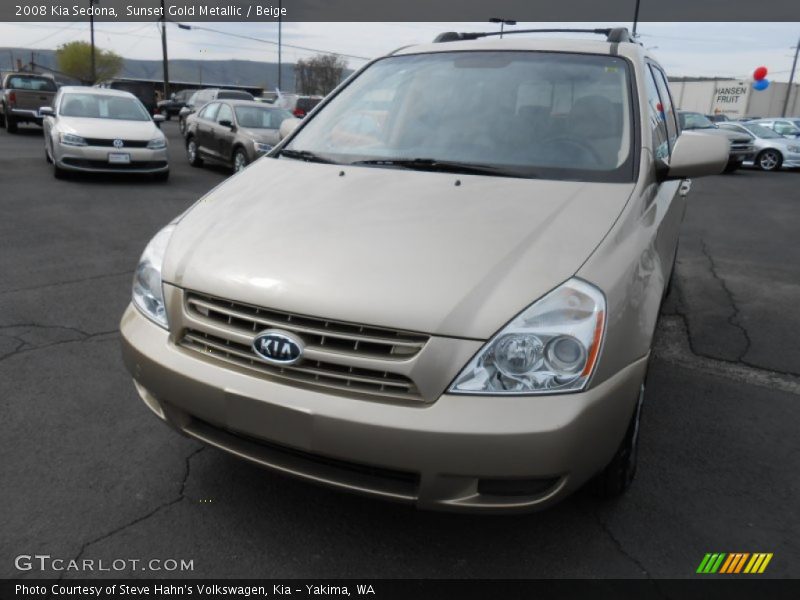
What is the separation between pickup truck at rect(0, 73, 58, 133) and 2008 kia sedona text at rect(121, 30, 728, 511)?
21.2 m

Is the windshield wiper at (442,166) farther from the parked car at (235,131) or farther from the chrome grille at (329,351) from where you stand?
the parked car at (235,131)

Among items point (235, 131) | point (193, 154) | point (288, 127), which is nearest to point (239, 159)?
point (235, 131)

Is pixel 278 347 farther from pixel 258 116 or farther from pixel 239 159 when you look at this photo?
pixel 258 116

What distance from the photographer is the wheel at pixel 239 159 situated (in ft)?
39.7

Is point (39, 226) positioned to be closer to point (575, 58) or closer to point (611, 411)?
point (575, 58)

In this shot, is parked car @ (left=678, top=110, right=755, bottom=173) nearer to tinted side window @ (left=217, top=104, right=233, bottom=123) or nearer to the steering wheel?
tinted side window @ (left=217, top=104, right=233, bottom=123)

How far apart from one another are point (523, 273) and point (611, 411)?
515 millimetres

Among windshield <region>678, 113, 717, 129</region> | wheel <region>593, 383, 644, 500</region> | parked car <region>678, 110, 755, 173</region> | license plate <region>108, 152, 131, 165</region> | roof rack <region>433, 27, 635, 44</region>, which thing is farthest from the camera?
windshield <region>678, 113, 717, 129</region>

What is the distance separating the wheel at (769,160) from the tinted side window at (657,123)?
18869 mm

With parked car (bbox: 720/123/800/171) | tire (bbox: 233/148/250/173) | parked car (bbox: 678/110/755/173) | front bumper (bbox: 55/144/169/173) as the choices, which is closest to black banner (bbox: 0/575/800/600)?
front bumper (bbox: 55/144/169/173)

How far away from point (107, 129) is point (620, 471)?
33.8 feet

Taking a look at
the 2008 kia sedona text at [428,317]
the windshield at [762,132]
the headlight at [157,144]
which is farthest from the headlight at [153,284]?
the windshield at [762,132]

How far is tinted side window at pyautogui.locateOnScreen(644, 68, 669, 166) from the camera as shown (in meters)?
3.08

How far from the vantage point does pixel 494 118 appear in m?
3.13
